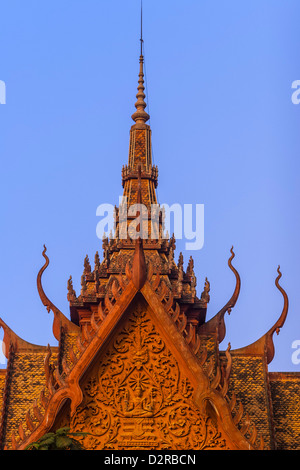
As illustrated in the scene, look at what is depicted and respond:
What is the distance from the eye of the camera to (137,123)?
34.9m

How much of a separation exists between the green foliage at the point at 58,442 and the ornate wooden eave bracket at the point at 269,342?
27.8 feet

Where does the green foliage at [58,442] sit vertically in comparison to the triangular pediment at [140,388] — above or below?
below

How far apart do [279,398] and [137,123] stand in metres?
10.5

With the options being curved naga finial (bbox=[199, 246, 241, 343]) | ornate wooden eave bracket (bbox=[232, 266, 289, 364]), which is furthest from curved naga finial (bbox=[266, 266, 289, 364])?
curved naga finial (bbox=[199, 246, 241, 343])

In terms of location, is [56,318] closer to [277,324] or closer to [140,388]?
[277,324]

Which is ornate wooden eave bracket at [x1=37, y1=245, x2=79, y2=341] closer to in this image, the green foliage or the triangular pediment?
the triangular pediment

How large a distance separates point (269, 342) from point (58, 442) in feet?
32.6

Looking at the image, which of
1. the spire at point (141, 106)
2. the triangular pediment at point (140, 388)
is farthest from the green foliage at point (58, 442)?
the spire at point (141, 106)

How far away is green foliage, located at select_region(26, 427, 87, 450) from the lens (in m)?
18.8

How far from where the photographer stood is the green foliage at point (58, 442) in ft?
61.8

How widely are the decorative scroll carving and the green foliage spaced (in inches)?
55.6

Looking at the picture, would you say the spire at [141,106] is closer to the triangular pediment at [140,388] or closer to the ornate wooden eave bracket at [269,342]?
the ornate wooden eave bracket at [269,342]

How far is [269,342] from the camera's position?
27.9 m
